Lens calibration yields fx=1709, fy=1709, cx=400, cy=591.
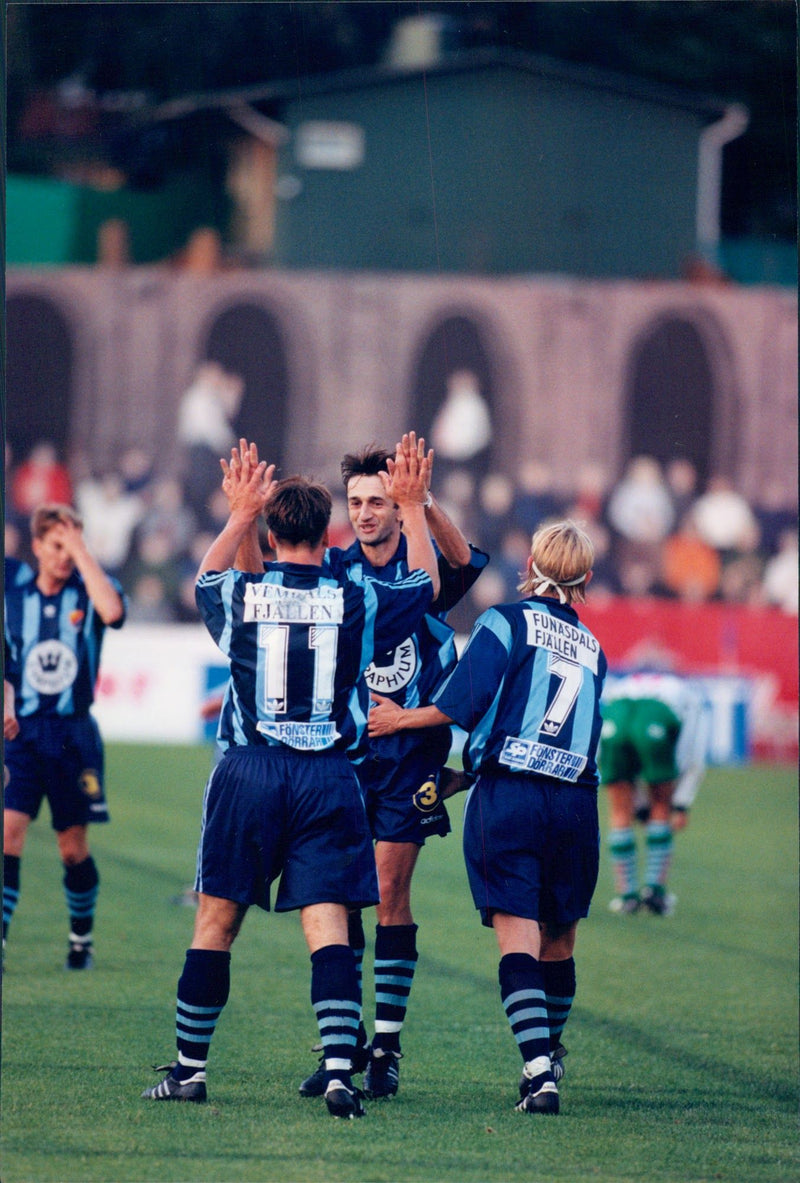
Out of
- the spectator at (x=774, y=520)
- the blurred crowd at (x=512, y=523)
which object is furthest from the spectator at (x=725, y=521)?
the spectator at (x=774, y=520)

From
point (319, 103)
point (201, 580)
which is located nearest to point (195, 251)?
point (319, 103)

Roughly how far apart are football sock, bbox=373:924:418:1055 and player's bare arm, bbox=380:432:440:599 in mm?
1224

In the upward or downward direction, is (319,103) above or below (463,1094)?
above

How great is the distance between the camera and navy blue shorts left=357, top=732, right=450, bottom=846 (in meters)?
5.76

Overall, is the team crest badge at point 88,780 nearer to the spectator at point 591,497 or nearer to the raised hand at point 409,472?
the raised hand at point 409,472

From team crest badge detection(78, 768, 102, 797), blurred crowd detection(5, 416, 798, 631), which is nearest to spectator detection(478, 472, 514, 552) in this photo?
blurred crowd detection(5, 416, 798, 631)

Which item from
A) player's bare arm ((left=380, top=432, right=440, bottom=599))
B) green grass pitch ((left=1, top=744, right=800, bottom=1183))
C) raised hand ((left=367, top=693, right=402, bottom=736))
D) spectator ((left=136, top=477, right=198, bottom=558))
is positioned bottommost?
green grass pitch ((left=1, top=744, right=800, bottom=1183))

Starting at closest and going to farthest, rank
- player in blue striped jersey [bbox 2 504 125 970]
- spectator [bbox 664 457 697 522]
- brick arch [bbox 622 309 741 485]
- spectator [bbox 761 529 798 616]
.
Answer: player in blue striped jersey [bbox 2 504 125 970]
spectator [bbox 761 529 798 616]
spectator [bbox 664 457 697 522]
brick arch [bbox 622 309 741 485]

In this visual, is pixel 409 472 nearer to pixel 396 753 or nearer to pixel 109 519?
pixel 396 753

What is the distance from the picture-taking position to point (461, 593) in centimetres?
585

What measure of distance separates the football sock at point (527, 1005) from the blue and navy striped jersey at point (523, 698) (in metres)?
0.60

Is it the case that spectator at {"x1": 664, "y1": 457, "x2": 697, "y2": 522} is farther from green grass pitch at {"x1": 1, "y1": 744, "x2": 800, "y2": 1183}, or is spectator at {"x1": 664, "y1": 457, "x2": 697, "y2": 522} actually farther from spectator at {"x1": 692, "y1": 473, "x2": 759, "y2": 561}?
green grass pitch at {"x1": 1, "y1": 744, "x2": 800, "y2": 1183}

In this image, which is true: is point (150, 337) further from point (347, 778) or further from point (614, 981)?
point (347, 778)

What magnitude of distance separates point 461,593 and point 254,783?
1.11m
